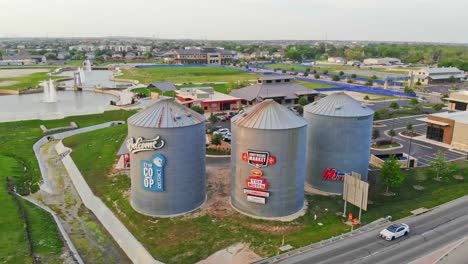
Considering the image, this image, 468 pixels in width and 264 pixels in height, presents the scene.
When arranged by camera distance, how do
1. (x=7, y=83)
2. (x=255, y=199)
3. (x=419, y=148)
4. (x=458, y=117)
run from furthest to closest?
(x=7, y=83) → (x=458, y=117) → (x=419, y=148) → (x=255, y=199)

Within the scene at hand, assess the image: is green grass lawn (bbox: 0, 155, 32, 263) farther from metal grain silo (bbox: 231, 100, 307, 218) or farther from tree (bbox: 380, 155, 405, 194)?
tree (bbox: 380, 155, 405, 194)

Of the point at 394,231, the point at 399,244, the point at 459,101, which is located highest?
the point at 459,101

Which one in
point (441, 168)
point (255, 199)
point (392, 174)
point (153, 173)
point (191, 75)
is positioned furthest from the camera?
point (191, 75)

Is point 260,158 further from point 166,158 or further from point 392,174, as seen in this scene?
point 392,174

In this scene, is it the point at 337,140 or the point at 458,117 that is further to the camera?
the point at 458,117

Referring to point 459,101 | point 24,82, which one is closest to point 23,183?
point 459,101

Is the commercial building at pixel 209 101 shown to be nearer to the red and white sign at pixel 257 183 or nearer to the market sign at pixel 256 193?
the market sign at pixel 256 193
